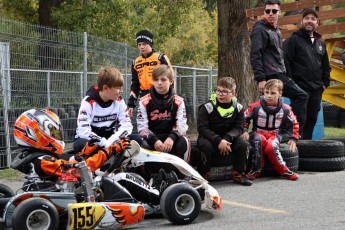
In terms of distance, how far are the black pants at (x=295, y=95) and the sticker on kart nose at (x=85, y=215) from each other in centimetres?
429

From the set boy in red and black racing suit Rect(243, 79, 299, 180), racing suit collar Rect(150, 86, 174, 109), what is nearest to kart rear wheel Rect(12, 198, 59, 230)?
racing suit collar Rect(150, 86, 174, 109)

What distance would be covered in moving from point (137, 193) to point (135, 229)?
15.2 inches

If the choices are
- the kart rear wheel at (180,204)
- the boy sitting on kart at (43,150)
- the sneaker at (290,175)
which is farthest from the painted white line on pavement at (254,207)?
the sneaker at (290,175)

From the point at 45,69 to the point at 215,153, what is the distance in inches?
166

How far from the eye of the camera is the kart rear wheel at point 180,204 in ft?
20.0

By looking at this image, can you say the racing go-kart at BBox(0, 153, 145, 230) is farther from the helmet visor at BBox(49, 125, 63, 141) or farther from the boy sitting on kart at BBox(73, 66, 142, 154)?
the boy sitting on kart at BBox(73, 66, 142, 154)

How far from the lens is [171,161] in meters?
6.64

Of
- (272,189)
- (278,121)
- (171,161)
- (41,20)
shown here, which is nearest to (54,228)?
(171,161)

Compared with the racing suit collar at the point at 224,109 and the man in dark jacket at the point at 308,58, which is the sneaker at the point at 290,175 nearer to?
the racing suit collar at the point at 224,109

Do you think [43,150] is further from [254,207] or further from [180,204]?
[254,207]

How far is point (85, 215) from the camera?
5.65 meters

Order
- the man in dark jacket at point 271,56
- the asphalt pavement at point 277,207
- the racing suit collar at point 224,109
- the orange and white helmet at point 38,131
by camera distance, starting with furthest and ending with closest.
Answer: the man in dark jacket at point 271,56, the racing suit collar at point 224,109, the asphalt pavement at point 277,207, the orange and white helmet at point 38,131

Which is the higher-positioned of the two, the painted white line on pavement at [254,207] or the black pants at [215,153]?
the black pants at [215,153]

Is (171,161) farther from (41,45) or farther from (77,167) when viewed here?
(41,45)
